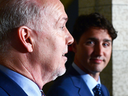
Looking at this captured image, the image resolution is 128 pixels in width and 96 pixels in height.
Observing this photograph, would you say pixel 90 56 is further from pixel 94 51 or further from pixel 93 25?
pixel 93 25

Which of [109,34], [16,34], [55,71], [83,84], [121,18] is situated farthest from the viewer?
[121,18]

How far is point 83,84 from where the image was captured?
7.16ft

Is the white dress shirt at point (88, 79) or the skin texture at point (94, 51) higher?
the skin texture at point (94, 51)

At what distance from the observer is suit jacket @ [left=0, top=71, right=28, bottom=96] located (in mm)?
1028

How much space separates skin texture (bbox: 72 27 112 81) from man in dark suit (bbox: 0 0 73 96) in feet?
3.68

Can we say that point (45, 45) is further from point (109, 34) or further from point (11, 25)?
point (109, 34)

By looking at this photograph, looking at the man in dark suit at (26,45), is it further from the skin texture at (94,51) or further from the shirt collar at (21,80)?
the skin texture at (94,51)

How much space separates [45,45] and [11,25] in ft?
0.65

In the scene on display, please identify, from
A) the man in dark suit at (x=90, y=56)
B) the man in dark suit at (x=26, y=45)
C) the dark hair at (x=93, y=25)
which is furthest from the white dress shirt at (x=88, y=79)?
the man in dark suit at (x=26, y=45)

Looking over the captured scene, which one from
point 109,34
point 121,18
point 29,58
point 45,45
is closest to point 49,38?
point 45,45

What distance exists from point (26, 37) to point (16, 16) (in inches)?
4.6

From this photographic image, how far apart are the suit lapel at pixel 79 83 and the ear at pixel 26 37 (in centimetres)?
113

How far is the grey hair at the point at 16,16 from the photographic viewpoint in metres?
1.08

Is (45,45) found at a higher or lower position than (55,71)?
higher
